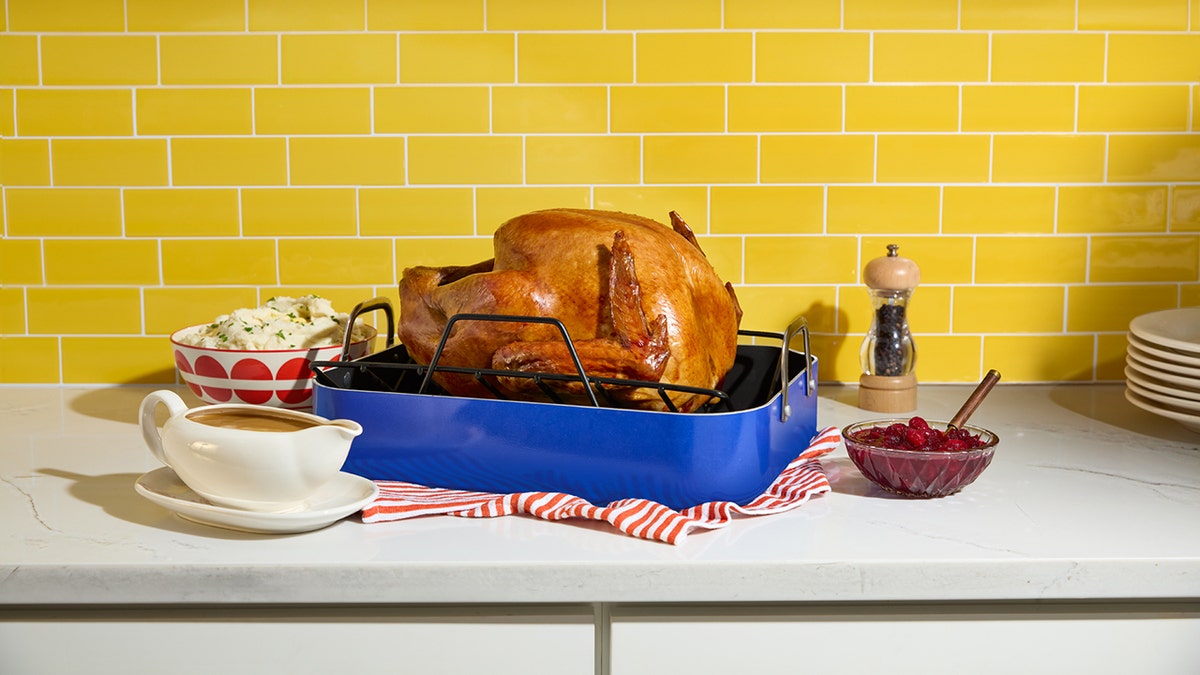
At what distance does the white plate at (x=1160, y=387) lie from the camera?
4.08 feet

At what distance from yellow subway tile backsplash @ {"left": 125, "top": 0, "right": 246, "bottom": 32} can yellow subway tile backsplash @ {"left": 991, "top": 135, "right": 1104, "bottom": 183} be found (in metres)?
1.15

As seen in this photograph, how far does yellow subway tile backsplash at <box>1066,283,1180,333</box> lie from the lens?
1603 millimetres

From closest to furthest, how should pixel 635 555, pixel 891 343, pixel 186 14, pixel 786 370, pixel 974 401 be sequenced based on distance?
pixel 635 555
pixel 786 370
pixel 974 401
pixel 891 343
pixel 186 14

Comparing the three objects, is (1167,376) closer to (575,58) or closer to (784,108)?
(784,108)

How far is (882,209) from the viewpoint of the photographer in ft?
5.18

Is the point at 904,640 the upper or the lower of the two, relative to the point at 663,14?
lower

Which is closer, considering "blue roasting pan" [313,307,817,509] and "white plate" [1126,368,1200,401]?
"blue roasting pan" [313,307,817,509]

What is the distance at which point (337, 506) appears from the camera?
0.94m

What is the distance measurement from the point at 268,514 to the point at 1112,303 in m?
1.30

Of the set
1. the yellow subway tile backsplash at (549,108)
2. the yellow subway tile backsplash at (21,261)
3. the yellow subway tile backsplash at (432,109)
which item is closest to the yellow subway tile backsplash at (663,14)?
the yellow subway tile backsplash at (549,108)

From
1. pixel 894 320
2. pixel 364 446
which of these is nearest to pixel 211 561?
pixel 364 446

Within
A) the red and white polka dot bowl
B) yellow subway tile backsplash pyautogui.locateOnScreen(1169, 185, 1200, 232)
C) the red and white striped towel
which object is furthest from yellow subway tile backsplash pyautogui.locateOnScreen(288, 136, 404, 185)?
yellow subway tile backsplash pyautogui.locateOnScreen(1169, 185, 1200, 232)

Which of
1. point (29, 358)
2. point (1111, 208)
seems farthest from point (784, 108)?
point (29, 358)

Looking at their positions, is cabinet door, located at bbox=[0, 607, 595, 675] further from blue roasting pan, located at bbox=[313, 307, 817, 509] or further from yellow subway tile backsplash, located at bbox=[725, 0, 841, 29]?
yellow subway tile backsplash, located at bbox=[725, 0, 841, 29]
